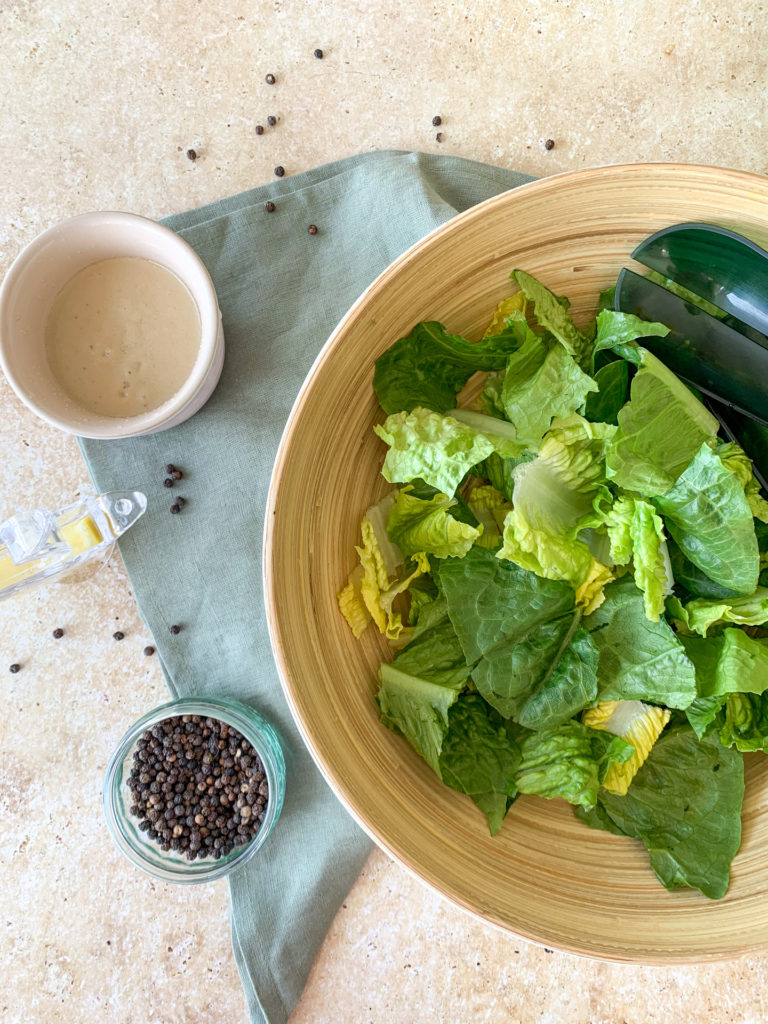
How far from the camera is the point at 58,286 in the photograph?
134cm

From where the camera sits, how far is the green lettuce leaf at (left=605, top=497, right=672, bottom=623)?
1.10 metres

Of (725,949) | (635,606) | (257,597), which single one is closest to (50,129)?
(257,597)

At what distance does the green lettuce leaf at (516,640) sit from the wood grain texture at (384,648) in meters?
0.19

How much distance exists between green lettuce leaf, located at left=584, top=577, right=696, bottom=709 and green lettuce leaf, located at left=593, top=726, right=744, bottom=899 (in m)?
0.13

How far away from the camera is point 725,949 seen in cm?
116

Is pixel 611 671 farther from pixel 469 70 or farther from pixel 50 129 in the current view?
pixel 50 129

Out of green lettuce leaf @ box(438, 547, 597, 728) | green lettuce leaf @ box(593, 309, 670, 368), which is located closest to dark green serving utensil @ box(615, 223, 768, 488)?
green lettuce leaf @ box(593, 309, 670, 368)

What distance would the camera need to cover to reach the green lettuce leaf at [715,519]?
1.06 metres

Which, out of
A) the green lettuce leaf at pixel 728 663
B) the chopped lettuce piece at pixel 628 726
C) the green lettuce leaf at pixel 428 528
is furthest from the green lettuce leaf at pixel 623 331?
the chopped lettuce piece at pixel 628 726

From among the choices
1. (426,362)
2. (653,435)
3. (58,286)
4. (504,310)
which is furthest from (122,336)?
(653,435)

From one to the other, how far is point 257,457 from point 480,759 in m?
0.67

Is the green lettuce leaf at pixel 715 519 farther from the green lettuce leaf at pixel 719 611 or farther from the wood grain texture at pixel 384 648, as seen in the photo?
the wood grain texture at pixel 384 648

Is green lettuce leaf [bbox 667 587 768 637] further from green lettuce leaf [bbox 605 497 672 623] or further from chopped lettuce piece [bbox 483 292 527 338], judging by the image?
chopped lettuce piece [bbox 483 292 527 338]

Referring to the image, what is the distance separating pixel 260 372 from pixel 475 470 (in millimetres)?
460
